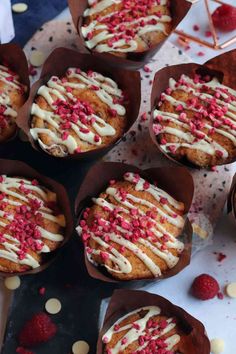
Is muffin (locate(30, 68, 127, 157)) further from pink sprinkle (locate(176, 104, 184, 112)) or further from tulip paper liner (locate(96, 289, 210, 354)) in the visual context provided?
tulip paper liner (locate(96, 289, 210, 354))

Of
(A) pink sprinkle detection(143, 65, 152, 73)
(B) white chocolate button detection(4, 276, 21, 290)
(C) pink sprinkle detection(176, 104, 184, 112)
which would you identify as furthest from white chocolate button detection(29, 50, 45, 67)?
(B) white chocolate button detection(4, 276, 21, 290)

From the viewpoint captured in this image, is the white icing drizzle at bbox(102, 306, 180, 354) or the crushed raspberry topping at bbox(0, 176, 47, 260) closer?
the white icing drizzle at bbox(102, 306, 180, 354)

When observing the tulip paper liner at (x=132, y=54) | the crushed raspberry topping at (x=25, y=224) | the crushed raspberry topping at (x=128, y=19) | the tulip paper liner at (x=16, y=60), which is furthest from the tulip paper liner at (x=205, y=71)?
the crushed raspberry topping at (x=25, y=224)

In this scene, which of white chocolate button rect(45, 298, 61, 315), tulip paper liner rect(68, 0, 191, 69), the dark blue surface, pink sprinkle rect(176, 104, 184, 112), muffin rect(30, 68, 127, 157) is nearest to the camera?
white chocolate button rect(45, 298, 61, 315)

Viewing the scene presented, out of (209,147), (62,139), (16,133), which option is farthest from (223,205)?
(16,133)

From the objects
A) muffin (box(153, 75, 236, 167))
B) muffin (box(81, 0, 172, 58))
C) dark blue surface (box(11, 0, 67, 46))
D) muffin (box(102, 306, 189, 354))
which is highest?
muffin (box(81, 0, 172, 58))

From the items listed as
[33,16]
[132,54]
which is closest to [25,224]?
[132,54]

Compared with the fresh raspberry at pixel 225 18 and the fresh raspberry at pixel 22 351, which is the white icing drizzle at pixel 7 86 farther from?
the fresh raspberry at pixel 225 18
